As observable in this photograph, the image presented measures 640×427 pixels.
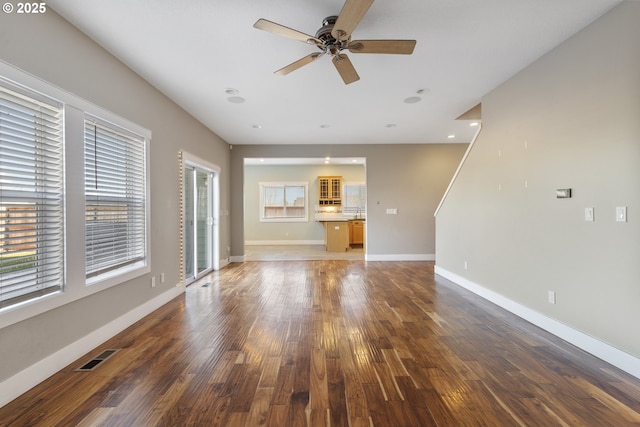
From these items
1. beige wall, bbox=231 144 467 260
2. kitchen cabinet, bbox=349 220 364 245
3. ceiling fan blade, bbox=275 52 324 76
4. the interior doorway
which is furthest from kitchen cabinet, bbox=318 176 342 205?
ceiling fan blade, bbox=275 52 324 76

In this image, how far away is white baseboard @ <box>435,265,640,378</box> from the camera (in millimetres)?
1995

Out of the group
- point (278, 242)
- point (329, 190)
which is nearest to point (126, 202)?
point (278, 242)

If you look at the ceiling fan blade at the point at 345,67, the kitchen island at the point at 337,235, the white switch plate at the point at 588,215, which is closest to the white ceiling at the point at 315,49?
the ceiling fan blade at the point at 345,67

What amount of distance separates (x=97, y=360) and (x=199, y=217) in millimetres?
3122

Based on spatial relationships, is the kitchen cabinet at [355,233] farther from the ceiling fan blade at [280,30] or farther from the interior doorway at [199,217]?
the ceiling fan blade at [280,30]

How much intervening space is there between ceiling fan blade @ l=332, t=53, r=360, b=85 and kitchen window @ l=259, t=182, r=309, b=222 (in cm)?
715

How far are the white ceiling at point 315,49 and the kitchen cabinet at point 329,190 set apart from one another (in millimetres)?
5012

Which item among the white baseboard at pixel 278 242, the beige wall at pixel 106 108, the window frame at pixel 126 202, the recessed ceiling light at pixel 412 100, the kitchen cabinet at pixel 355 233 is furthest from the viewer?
the white baseboard at pixel 278 242

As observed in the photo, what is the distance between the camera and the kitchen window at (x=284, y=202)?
385 inches

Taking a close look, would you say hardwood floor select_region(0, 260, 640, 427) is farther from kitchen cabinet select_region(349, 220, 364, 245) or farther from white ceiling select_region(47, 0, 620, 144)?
kitchen cabinet select_region(349, 220, 364, 245)

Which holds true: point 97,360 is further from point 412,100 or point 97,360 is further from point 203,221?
point 412,100

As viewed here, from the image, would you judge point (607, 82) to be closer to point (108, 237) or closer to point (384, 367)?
point (384, 367)

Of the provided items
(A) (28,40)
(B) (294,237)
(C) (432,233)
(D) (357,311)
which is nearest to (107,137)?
(A) (28,40)

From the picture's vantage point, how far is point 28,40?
1.91 metres
